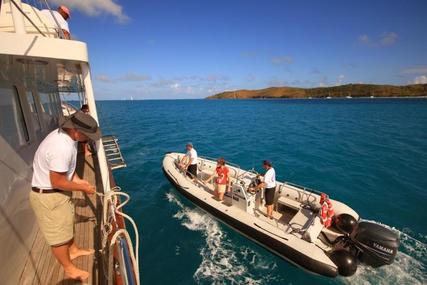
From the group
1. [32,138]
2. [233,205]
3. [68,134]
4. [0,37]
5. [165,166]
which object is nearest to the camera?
[68,134]

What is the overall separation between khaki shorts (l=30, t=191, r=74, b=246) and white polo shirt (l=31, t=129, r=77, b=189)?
0.51ft

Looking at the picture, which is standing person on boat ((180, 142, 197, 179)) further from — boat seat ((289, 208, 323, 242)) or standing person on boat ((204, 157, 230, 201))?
boat seat ((289, 208, 323, 242))

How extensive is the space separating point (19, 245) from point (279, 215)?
7332 mm

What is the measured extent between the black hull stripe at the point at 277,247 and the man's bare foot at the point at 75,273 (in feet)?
16.7

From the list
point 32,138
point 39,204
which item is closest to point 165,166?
point 32,138

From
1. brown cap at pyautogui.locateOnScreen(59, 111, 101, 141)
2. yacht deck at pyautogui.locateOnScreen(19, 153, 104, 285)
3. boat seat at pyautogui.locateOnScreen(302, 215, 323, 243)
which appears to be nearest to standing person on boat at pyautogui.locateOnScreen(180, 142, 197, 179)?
yacht deck at pyautogui.locateOnScreen(19, 153, 104, 285)

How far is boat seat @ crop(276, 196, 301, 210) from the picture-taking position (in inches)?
307

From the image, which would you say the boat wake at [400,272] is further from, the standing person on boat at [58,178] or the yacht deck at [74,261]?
the standing person on boat at [58,178]

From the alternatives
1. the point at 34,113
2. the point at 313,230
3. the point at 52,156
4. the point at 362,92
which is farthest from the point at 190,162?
the point at 362,92

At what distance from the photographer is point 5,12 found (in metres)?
4.22

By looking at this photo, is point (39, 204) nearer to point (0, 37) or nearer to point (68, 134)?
point (68, 134)

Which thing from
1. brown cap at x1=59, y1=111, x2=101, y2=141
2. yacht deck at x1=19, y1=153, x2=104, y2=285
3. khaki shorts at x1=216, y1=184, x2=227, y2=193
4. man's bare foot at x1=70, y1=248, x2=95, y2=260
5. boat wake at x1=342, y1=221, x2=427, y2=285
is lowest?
boat wake at x1=342, y1=221, x2=427, y2=285

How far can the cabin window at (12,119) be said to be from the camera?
3367 millimetres

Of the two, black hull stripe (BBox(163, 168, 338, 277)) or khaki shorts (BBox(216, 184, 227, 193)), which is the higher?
khaki shorts (BBox(216, 184, 227, 193))
